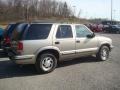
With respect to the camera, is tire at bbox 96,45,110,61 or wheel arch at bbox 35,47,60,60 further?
tire at bbox 96,45,110,61

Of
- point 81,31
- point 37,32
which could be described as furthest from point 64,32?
point 37,32

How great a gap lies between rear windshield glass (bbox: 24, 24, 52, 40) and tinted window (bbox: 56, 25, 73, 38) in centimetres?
43

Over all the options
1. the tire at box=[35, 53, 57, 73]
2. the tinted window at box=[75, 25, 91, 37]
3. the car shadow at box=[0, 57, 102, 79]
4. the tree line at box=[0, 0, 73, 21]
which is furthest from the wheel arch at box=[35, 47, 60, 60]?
the tree line at box=[0, 0, 73, 21]

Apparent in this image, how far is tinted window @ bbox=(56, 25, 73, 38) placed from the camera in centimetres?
837

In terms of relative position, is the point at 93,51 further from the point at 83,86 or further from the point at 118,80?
the point at 83,86

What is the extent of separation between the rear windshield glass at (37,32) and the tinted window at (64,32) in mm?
434

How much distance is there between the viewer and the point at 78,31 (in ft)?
29.7

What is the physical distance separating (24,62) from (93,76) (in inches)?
94.4

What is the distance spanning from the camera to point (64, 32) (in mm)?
8578

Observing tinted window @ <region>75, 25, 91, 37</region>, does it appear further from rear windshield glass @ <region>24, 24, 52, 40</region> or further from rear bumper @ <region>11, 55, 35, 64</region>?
rear bumper @ <region>11, 55, 35, 64</region>

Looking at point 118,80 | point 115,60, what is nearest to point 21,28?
point 118,80

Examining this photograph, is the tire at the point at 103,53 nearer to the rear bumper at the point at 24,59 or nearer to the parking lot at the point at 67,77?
the parking lot at the point at 67,77

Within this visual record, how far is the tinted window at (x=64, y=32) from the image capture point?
27.4 ft

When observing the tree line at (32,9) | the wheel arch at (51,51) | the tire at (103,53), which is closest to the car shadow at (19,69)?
the tire at (103,53)
